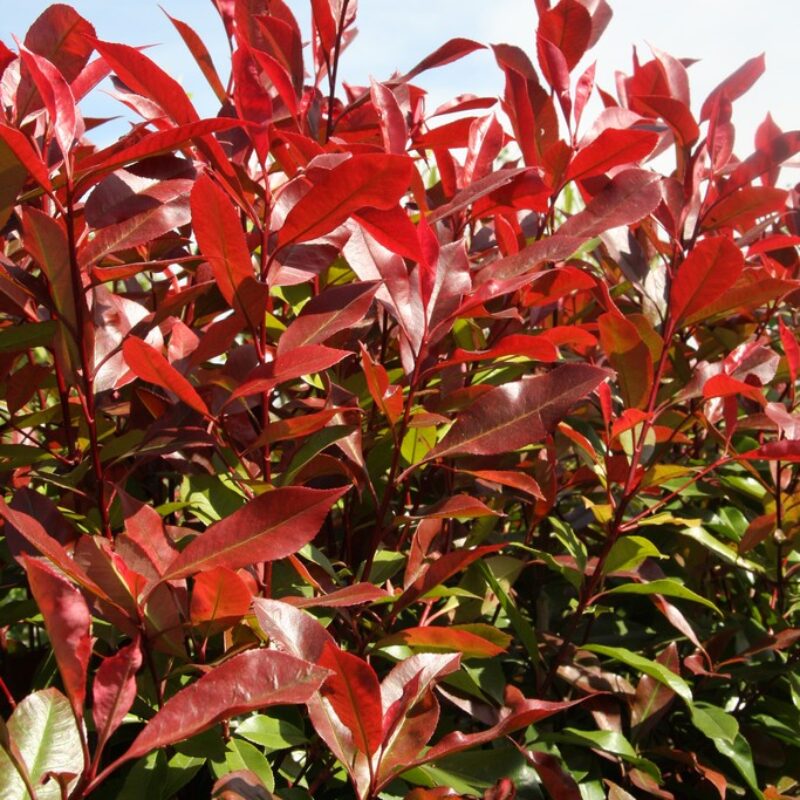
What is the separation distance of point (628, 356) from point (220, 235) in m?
0.61

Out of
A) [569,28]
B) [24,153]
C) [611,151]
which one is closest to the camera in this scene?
[24,153]

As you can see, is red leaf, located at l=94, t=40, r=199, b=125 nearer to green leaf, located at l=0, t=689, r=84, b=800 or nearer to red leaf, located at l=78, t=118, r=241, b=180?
red leaf, located at l=78, t=118, r=241, b=180

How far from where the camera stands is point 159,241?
1363 millimetres

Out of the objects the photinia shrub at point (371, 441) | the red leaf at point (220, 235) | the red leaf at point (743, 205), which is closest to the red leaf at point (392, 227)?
the photinia shrub at point (371, 441)

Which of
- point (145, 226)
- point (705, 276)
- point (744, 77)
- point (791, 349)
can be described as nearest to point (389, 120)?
point (145, 226)

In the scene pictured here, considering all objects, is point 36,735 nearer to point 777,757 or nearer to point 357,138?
point 357,138

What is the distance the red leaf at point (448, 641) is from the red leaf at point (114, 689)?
0.40 m

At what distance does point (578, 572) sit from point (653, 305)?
55 cm

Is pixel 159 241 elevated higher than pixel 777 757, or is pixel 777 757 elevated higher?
pixel 159 241

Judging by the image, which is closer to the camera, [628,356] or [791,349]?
[628,356]

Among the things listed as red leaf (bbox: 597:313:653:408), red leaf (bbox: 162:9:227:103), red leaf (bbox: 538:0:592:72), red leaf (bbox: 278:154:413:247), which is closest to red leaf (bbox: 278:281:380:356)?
red leaf (bbox: 278:154:413:247)

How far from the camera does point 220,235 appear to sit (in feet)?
3.46

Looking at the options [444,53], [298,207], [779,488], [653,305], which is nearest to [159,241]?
[298,207]

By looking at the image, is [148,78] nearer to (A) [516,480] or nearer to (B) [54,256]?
(B) [54,256]
